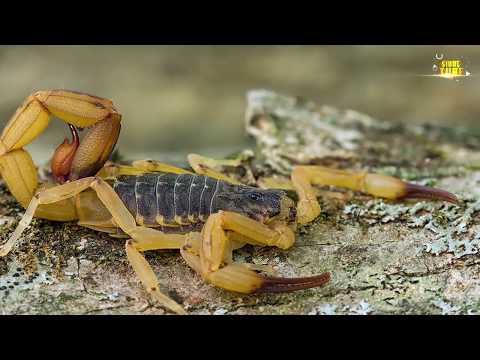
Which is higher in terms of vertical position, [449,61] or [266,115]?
[449,61]

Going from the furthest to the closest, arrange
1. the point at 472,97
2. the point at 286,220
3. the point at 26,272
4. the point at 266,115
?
the point at 472,97 → the point at 266,115 → the point at 286,220 → the point at 26,272

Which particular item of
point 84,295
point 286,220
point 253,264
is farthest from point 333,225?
point 84,295

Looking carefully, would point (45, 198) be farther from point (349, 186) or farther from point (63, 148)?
point (349, 186)

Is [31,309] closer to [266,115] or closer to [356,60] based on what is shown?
[266,115]

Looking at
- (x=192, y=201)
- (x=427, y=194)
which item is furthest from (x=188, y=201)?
(x=427, y=194)

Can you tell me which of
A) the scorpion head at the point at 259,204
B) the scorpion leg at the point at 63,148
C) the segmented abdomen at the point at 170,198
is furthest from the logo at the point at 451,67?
the scorpion leg at the point at 63,148
